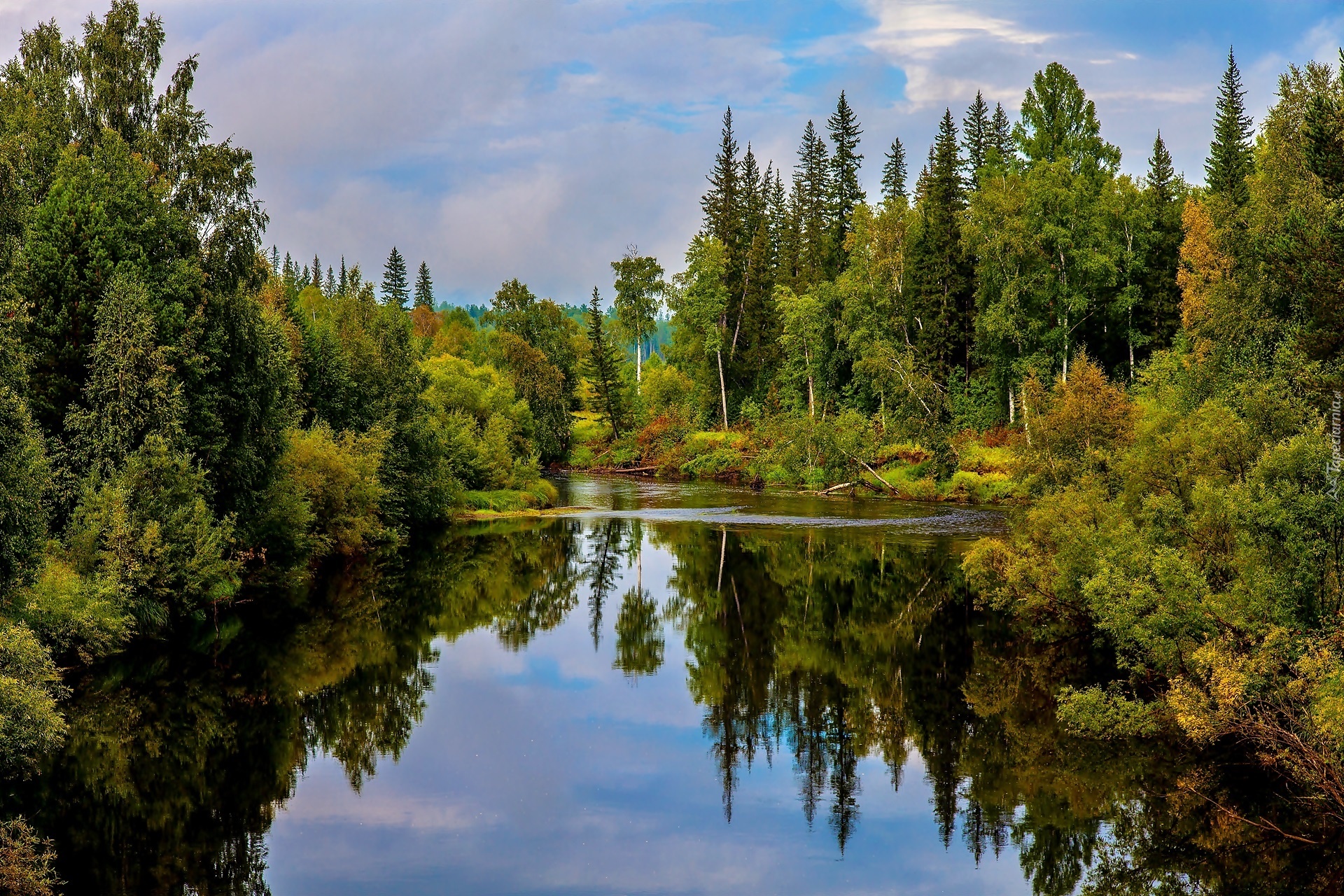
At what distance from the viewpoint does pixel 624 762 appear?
20.6m

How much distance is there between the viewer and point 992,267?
2319 inches

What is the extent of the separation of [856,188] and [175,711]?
7203 cm

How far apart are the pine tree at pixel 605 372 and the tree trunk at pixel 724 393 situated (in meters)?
8.07

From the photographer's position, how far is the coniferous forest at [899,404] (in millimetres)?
18062

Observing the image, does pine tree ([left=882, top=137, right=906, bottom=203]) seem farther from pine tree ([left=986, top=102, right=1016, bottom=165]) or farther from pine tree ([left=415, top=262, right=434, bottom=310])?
pine tree ([left=415, top=262, right=434, bottom=310])

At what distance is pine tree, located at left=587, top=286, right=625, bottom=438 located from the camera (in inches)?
3327

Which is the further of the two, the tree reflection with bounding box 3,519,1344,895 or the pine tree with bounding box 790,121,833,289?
the pine tree with bounding box 790,121,833,289

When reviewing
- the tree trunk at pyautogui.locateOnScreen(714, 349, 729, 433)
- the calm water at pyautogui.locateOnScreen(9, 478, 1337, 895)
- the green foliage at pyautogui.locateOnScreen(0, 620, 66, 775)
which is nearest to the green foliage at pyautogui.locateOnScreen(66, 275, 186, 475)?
the calm water at pyautogui.locateOnScreen(9, 478, 1337, 895)

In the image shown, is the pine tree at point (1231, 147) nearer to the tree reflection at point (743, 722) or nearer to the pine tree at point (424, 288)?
the tree reflection at point (743, 722)

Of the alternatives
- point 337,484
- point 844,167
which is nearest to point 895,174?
point 844,167

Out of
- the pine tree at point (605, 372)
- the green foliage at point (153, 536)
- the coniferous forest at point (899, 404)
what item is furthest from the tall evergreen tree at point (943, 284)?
the green foliage at point (153, 536)

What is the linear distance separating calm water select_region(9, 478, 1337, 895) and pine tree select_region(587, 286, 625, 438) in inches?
2012

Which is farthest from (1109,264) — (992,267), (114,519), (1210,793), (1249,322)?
(114,519)

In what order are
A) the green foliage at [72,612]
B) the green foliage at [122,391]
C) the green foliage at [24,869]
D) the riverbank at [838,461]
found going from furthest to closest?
the riverbank at [838,461] < the green foliage at [122,391] < the green foliage at [72,612] < the green foliage at [24,869]
